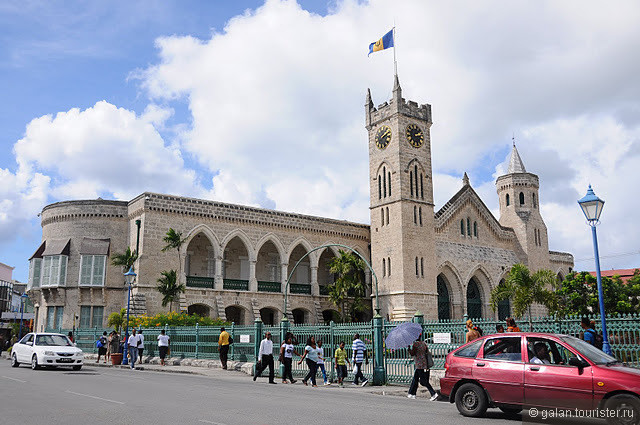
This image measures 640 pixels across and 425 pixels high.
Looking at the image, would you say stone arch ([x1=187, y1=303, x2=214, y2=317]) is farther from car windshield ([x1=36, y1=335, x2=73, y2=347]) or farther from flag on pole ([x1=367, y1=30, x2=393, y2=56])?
flag on pole ([x1=367, y1=30, x2=393, y2=56])

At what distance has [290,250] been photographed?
35562 mm

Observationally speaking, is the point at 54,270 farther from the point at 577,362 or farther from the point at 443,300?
the point at 577,362

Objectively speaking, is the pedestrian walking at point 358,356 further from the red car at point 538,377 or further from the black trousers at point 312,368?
the red car at point 538,377

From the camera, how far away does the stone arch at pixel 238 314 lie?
33.4 metres

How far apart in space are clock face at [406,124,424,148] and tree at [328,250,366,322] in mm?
Answer: 8370

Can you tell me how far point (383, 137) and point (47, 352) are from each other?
25.3m

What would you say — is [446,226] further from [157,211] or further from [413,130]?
[157,211]

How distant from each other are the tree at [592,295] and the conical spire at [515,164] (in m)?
11.6

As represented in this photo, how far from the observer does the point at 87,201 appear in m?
32.3

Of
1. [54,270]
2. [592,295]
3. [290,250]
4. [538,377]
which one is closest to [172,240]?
[54,270]

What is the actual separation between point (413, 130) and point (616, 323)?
27.3m

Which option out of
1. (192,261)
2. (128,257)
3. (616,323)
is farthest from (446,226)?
(616,323)

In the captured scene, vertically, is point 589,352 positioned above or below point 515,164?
below

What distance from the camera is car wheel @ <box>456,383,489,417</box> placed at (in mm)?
9031
